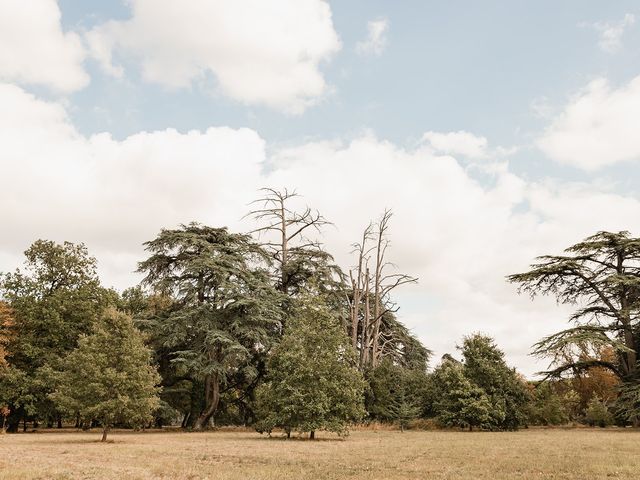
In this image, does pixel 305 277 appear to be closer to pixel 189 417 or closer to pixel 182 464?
pixel 189 417

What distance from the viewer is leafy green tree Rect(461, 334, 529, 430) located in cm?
3788

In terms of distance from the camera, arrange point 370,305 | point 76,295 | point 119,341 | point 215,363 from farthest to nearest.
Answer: point 370,305, point 76,295, point 215,363, point 119,341

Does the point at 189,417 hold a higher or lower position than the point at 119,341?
lower

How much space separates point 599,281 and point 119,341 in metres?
31.0

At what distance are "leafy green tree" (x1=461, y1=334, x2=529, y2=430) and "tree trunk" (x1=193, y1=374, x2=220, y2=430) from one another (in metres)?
18.1

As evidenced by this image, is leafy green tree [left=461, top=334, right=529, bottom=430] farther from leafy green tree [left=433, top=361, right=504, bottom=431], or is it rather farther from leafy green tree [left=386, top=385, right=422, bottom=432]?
leafy green tree [left=386, top=385, right=422, bottom=432]

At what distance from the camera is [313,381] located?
2845 cm

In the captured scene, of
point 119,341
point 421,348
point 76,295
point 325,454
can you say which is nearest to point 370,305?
point 421,348

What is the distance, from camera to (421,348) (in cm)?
5641

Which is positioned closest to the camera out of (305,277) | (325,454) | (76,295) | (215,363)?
(325,454)

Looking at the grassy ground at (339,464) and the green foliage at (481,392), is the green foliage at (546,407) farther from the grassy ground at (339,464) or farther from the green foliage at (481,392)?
the grassy ground at (339,464)

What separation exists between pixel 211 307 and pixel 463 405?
18824 millimetres

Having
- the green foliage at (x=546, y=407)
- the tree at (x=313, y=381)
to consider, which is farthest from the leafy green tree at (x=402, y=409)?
the tree at (x=313, y=381)

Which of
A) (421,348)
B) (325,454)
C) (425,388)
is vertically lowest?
(325,454)
